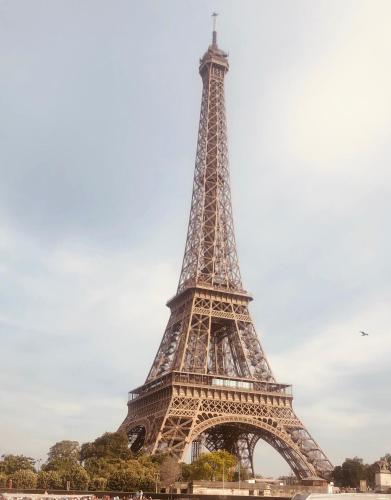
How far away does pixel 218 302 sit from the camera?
78125 mm

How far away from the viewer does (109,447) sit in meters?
64.8

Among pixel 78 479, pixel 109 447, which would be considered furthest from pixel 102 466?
pixel 78 479

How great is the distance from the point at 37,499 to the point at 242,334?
46381 millimetres

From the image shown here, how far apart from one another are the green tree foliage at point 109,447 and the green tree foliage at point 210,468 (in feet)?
23.6

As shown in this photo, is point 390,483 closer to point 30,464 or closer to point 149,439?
point 149,439

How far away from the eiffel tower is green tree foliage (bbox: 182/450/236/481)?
2.78 m

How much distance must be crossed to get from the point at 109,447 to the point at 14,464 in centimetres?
1537

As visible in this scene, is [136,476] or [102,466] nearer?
[136,476]

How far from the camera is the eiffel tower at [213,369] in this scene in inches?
2613

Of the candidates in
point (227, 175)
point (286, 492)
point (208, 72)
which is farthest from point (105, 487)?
point (208, 72)

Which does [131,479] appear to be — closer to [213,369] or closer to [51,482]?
[51,482]

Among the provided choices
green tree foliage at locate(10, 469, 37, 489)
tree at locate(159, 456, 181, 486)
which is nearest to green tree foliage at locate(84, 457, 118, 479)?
tree at locate(159, 456, 181, 486)

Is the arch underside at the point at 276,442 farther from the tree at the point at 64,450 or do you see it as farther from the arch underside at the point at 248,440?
the tree at the point at 64,450

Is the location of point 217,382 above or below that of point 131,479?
above
